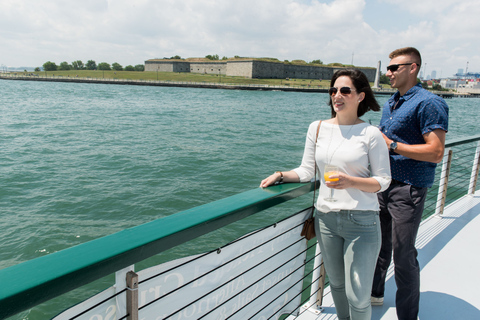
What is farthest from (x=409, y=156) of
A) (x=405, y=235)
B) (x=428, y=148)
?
(x=405, y=235)

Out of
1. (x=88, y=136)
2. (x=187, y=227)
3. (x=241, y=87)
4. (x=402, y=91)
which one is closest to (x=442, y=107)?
(x=402, y=91)

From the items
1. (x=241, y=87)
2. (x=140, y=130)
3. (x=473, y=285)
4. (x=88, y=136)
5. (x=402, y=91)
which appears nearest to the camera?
(x=402, y=91)

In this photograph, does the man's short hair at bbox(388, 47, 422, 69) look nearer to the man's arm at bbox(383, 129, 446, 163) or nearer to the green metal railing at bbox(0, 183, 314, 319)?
the man's arm at bbox(383, 129, 446, 163)

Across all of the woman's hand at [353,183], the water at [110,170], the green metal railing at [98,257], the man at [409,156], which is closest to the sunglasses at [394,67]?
the man at [409,156]

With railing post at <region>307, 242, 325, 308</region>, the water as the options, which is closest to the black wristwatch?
railing post at <region>307, 242, 325, 308</region>

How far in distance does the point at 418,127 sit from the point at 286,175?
789 millimetres

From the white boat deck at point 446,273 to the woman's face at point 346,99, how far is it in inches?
48.6

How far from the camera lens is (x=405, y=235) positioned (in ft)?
6.34

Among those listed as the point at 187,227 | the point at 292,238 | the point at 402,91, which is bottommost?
the point at 292,238

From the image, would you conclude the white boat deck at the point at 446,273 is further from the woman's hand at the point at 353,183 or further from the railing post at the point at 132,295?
the railing post at the point at 132,295

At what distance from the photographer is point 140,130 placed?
20578mm

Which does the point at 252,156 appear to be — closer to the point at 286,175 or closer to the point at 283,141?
the point at 283,141

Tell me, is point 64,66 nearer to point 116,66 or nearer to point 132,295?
→ point 116,66

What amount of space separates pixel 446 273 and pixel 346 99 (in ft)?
6.04
